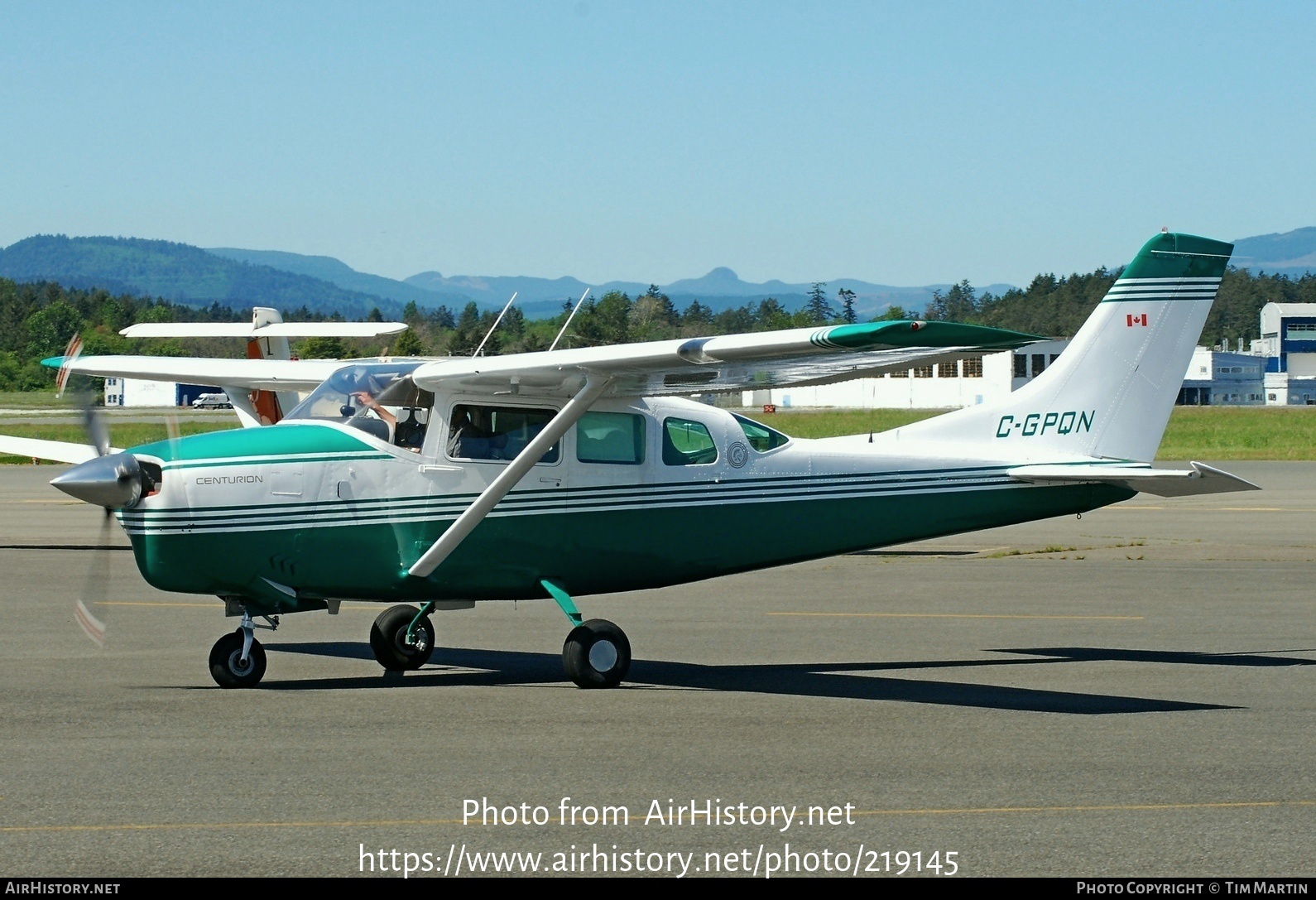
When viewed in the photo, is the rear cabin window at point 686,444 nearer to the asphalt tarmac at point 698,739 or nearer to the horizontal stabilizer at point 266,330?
the asphalt tarmac at point 698,739

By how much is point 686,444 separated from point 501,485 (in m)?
1.62

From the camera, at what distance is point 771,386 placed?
10625 mm

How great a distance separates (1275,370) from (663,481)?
16054 centimetres

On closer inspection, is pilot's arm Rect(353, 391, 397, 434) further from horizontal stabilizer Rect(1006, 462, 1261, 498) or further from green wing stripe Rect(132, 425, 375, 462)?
horizontal stabilizer Rect(1006, 462, 1261, 498)

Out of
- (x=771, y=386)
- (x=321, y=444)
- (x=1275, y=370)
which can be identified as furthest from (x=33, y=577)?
(x=1275, y=370)

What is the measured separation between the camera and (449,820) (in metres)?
6.36

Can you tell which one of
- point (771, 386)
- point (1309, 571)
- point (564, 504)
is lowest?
point (1309, 571)

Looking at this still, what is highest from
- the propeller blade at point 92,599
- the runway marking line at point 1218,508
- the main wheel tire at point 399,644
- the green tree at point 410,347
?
the green tree at point 410,347

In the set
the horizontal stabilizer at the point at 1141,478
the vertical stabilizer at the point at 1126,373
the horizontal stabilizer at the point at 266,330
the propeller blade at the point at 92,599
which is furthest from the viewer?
the horizontal stabilizer at the point at 266,330

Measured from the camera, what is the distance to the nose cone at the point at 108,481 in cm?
929

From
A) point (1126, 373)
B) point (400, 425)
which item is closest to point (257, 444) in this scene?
point (400, 425)

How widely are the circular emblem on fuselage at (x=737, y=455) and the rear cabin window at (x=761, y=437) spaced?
0.28ft

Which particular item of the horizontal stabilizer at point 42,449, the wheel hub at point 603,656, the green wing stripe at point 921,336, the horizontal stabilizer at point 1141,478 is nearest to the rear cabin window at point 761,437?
the horizontal stabilizer at point 1141,478
